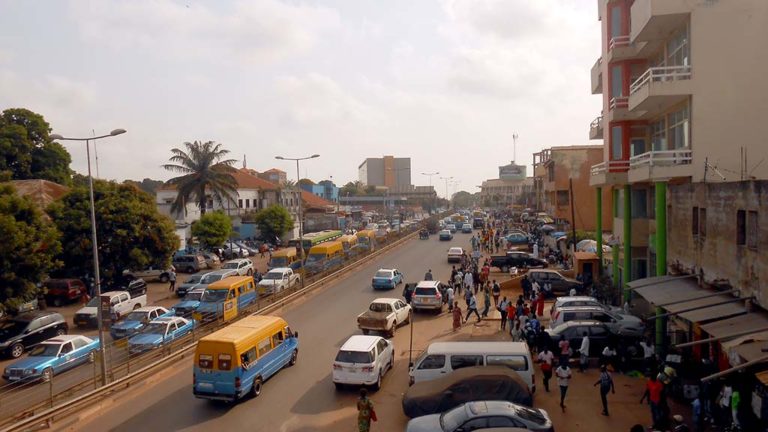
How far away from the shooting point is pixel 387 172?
19062 cm

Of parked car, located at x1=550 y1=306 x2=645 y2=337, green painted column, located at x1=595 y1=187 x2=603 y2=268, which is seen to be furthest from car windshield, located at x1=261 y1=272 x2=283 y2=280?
green painted column, located at x1=595 y1=187 x2=603 y2=268

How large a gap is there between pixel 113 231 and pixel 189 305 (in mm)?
11654

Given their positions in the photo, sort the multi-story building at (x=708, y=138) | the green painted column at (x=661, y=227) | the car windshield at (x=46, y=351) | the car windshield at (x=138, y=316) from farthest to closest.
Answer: the car windshield at (x=138, y=316) < the green painted column at (x=661, y=227) < the car windshield at (x=46, y=351) < the multi-story building at (x=708, y=138)

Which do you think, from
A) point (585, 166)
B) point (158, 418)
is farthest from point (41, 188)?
point (585, 166)

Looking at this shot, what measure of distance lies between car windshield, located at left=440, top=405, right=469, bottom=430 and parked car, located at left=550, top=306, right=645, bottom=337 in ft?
30.5

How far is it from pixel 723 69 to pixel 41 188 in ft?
139

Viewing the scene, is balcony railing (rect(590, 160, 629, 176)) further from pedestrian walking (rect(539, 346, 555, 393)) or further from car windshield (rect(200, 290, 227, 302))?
car windshield (rect(200, 290, 227, 302))

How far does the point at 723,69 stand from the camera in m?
17.6

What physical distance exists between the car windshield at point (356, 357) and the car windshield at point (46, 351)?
9.85 meters

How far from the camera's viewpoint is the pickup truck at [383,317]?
2080cm

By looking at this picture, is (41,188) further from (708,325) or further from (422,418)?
(708,325)

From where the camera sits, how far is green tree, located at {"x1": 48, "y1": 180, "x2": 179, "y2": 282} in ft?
107

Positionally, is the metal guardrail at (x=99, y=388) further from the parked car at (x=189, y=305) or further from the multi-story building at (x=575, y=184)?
the multi-story building at (x=575, y=184)

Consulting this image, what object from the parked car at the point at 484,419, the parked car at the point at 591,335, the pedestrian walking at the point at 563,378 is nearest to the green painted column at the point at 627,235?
the parked car at the point at 591,335
